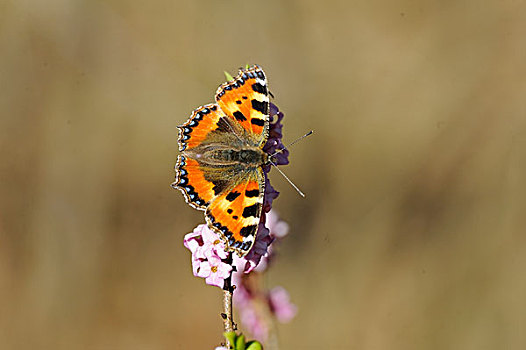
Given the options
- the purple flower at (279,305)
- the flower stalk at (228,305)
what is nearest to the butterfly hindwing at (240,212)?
the flower stalk at (228,305)

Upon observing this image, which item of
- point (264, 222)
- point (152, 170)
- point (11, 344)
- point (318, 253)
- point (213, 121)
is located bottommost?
point (264, 222)

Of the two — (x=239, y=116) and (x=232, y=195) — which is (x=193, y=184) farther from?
(x=239, y=116)

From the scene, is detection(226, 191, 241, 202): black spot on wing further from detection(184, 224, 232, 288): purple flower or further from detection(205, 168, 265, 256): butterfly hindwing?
detection(184, 224, 232, 288): purple flower

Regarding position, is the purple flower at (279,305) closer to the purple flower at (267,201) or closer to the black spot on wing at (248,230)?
the purple flower at (267,201)

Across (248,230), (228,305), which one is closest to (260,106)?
(248,230)

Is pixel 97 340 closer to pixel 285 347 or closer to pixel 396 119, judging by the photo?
pixel 285 347

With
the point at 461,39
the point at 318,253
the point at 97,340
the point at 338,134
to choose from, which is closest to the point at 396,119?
the point at 338,134
